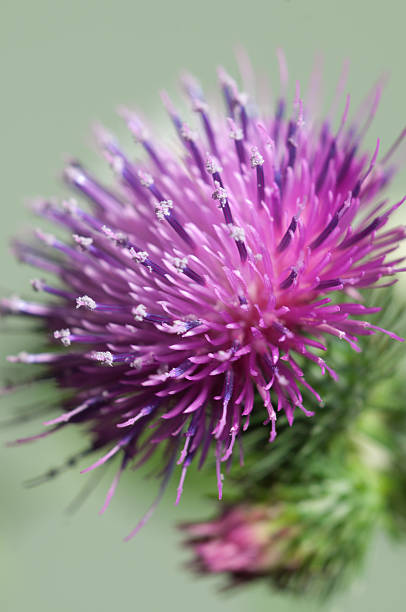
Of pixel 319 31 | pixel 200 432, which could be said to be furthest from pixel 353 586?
pixel 319 31

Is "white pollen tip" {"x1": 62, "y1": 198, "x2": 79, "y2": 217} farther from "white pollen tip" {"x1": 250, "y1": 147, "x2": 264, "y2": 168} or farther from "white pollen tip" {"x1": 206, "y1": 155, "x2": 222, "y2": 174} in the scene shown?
"white pollen tip" {"x1": 250, "y1": 147, "x2": 264, "y2": 168}

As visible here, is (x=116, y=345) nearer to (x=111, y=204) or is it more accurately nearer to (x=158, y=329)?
(x=158, y=329)

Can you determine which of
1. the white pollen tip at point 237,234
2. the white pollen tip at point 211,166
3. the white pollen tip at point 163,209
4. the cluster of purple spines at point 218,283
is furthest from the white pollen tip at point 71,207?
the white pollen tip at point 237,234

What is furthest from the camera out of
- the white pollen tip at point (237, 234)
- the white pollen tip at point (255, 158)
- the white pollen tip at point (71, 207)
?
the white pollen tip at point (71, 207)

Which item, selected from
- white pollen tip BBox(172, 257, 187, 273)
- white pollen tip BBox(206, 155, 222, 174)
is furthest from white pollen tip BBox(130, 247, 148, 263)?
white pollen tip BBox(206, 155, 222, 174)

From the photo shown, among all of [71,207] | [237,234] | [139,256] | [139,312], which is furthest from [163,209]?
[71,207]

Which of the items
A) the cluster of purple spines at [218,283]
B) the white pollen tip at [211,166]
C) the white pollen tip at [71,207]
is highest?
the white pollen tip at [71,207]

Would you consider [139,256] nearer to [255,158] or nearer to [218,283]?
[218,283]

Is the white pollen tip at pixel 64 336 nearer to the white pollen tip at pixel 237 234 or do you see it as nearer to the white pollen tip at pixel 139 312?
the white pollen tip at pixel 139 312

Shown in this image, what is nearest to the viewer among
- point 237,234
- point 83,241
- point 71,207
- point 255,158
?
point 237,234
